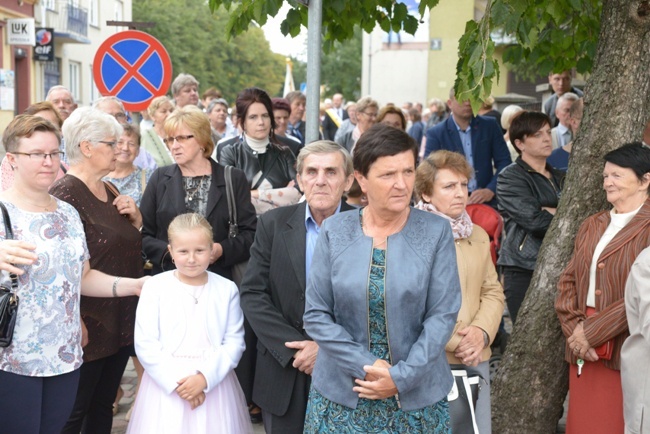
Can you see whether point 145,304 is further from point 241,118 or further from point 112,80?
point 112,80

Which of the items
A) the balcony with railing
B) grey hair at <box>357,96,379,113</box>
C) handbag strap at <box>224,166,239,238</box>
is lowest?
handbag strap at <box>224,166,239,238</box>

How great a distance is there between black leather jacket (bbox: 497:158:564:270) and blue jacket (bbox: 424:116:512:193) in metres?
2.07

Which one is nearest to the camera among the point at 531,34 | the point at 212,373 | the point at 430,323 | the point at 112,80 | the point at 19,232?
the point at 430,323

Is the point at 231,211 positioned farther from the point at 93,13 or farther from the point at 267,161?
the point at 93,13

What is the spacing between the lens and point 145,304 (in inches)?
184

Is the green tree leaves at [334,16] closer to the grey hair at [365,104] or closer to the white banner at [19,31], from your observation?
the grey hair at [365,104]

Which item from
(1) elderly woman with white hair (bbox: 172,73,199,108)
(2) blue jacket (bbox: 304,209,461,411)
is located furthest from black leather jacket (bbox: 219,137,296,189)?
(1) elderly woman with white hair (bbox: 172,73,199,108)

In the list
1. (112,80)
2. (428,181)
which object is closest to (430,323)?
(428,181)

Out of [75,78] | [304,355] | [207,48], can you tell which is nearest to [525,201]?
[304,355]

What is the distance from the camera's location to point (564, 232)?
17.7 ft

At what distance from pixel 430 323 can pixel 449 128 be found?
5439mm

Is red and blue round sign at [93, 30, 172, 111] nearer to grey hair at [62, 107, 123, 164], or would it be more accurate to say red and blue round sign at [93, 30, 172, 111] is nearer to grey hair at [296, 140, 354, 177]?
grey hair at [62, 107, 123, 164]

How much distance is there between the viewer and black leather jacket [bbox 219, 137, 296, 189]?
6.72 meters

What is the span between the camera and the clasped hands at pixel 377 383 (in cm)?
332
